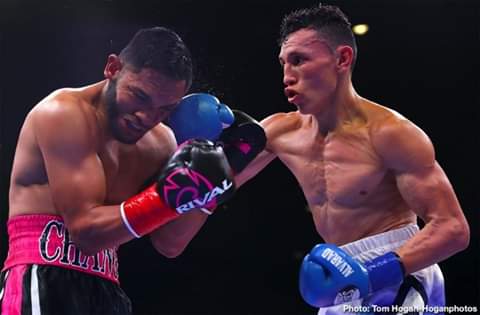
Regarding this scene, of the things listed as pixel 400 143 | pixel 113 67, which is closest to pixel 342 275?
pixel 400 143

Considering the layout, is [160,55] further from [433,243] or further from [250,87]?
[250,87]

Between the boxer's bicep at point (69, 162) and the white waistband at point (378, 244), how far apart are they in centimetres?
84

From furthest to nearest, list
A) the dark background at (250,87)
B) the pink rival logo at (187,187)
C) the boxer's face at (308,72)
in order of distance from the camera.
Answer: the dark background at (250,87), the boxer's face at (308,72), the pink rival logo at (187,187)

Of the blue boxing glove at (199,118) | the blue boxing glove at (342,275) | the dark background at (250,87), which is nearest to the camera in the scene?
the blue boxing glove at (342,275)

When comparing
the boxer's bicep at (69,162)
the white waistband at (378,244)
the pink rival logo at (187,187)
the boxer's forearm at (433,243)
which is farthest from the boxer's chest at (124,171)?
the boxer's forearm at (433,243)

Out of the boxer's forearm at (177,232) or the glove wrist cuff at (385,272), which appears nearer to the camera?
the glove wrist cuff at (385,272)

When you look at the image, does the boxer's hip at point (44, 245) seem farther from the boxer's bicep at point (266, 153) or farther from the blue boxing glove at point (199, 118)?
the boxer's bicep at point (266, 153)

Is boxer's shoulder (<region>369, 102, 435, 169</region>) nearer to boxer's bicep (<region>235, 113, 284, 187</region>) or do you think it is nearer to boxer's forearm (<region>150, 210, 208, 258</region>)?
boxer's bicep (<region>235, 113, 284, 187</region>)

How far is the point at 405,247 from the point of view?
6.22ft

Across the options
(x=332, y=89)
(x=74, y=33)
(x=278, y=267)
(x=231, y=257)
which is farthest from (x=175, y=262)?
(x=332, y=89)

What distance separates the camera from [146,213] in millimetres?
1597

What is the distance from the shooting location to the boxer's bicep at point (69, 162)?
163 cm

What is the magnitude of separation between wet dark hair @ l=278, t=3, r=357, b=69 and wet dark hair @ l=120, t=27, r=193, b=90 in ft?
1.57

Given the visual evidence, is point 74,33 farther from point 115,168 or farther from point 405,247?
point 405,247
